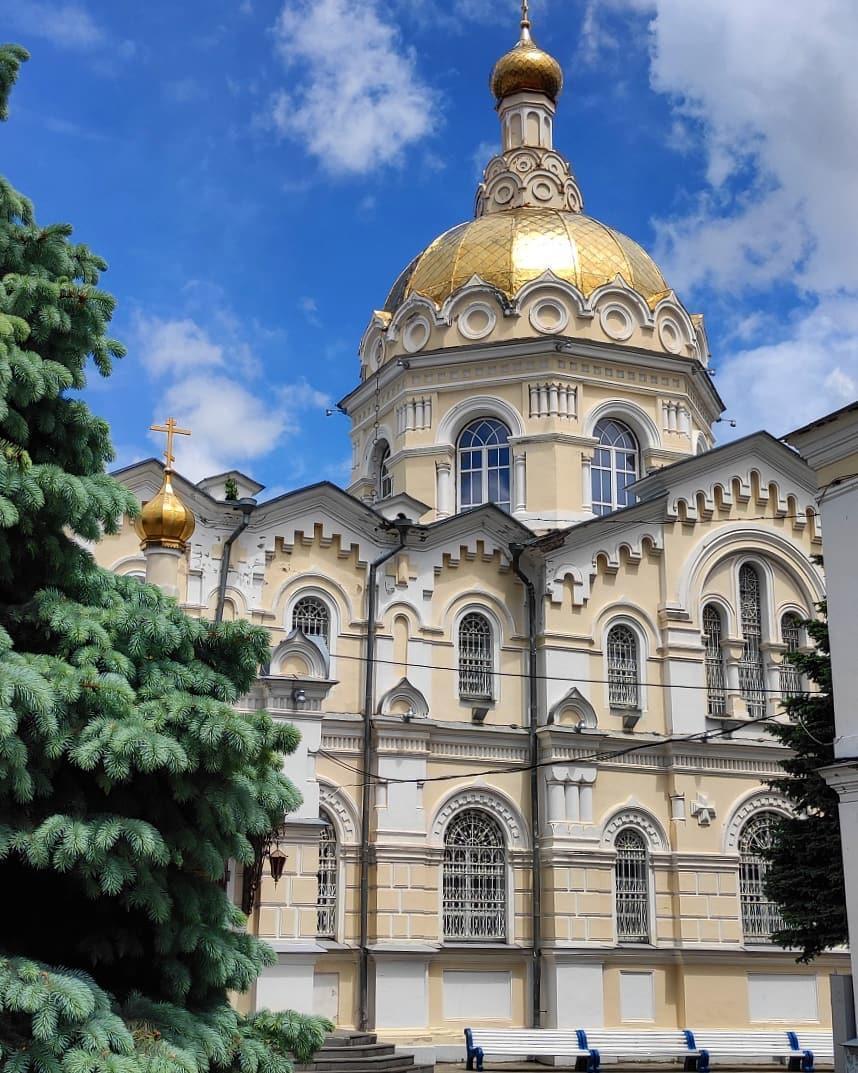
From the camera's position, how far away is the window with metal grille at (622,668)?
23.0 meters

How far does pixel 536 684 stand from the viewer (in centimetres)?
2261

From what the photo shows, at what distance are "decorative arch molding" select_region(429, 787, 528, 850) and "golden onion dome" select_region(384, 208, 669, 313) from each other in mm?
9978

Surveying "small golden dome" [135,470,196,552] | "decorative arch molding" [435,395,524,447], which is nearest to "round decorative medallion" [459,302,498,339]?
"decorative arch molding" [435,395,524,447]

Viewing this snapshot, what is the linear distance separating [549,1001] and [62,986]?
1456 cm

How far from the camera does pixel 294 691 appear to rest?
59.0 ft

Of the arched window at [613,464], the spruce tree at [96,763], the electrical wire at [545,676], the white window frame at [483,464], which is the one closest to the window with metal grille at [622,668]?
the electrical wire at [545,676]

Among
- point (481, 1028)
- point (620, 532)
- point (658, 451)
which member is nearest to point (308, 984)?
point (481, 1028)

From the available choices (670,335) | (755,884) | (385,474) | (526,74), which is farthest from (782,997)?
(526,74)

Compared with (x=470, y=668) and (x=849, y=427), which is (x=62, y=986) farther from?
(x=470, y=668)

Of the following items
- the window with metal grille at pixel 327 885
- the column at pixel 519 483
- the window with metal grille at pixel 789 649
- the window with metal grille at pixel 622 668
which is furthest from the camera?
the column at pixel 519 483

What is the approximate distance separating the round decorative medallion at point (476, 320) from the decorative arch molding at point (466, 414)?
1.27 meters

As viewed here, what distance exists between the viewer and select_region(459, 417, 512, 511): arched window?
1026 inches

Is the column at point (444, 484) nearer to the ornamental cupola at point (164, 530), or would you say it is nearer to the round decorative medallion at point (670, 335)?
the round decorative medallion at point (670, 335)

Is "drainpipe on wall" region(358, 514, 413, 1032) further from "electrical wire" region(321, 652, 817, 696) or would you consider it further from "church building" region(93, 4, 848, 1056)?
"electrical wire" region(321, 652, 817, 696)
